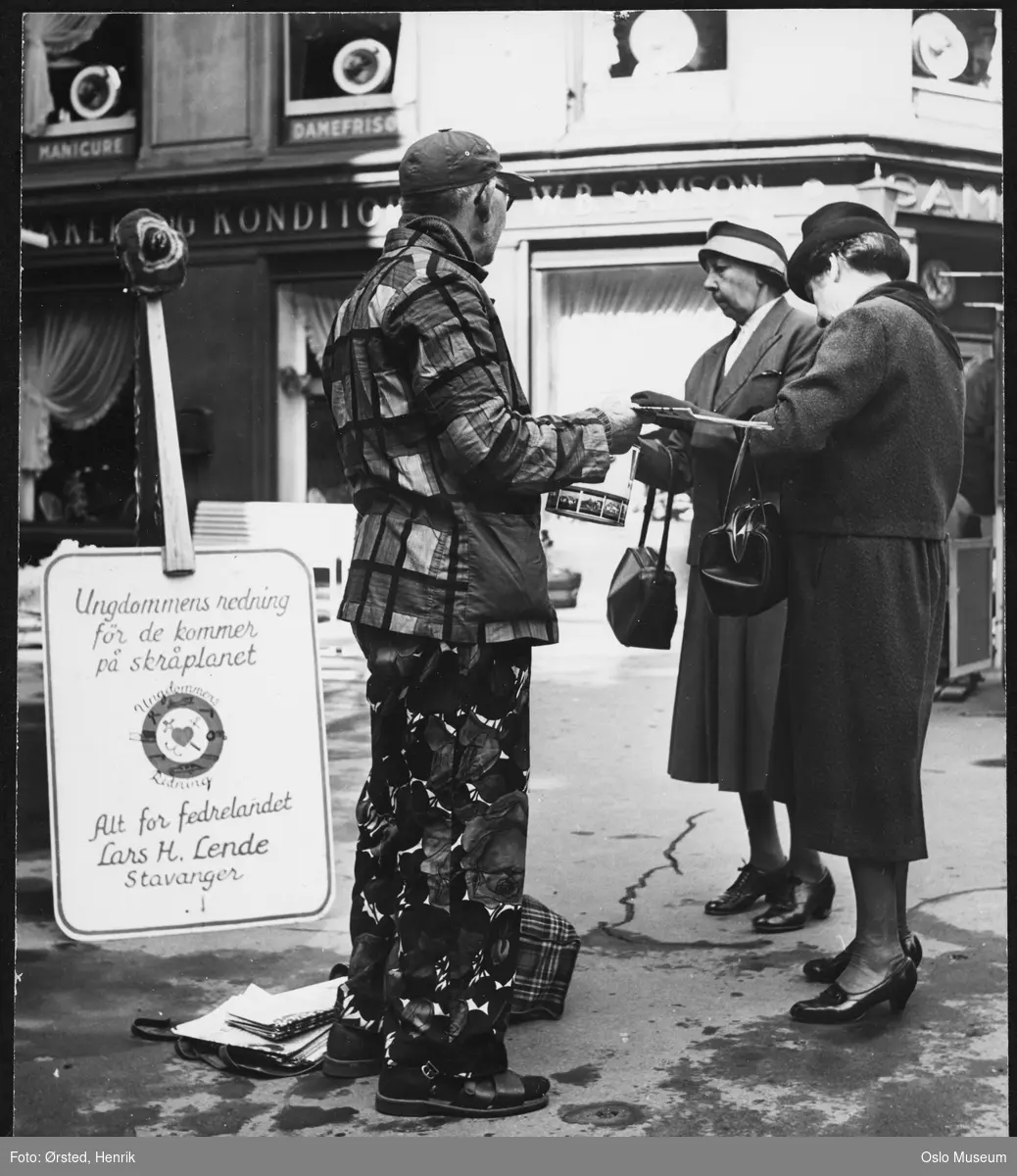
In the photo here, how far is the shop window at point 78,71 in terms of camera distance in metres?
3.49

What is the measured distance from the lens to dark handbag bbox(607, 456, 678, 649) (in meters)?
3.67

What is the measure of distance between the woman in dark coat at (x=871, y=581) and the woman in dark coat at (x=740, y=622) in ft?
1.71

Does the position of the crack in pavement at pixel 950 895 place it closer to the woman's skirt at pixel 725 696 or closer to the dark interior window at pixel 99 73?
the woman's skirt at pixel 725 696

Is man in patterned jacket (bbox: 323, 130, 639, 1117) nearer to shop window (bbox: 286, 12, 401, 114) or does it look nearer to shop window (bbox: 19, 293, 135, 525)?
shop window (bbox: 286, 12, 401, 114)

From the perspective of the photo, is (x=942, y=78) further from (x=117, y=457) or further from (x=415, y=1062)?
(x=415, y=1062)

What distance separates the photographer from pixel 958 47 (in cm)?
354

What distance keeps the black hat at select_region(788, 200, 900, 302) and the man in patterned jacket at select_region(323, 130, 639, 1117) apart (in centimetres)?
82

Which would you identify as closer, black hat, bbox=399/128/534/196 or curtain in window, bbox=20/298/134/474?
black hat, bbox=399/128/534/196

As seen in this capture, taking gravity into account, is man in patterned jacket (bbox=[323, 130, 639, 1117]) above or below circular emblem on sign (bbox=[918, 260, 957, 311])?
below

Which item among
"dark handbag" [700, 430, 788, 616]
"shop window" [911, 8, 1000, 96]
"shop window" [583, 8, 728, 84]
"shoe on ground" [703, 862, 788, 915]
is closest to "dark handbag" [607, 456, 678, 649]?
"dark handbag" [700, 430, 788, 616]

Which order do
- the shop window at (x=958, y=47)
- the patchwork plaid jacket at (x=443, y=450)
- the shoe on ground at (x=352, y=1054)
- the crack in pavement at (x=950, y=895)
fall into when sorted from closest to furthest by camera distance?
1. the patchwork plaid jacket at (x=443, y=450)
2. the shoe on ground at (x=352, y=1054)
3. the shop window at (x=958, y=47)
4. the crack in pavement at (x=950, y=895)

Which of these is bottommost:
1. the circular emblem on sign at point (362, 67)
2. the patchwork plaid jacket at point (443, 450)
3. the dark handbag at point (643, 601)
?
the dark handbag at point (643, 601)

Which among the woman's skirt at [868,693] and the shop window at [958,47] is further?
the shop window at [958,47]

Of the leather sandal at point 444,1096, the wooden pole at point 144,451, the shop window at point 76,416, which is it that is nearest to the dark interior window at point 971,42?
the wooden pole at point 144,451
